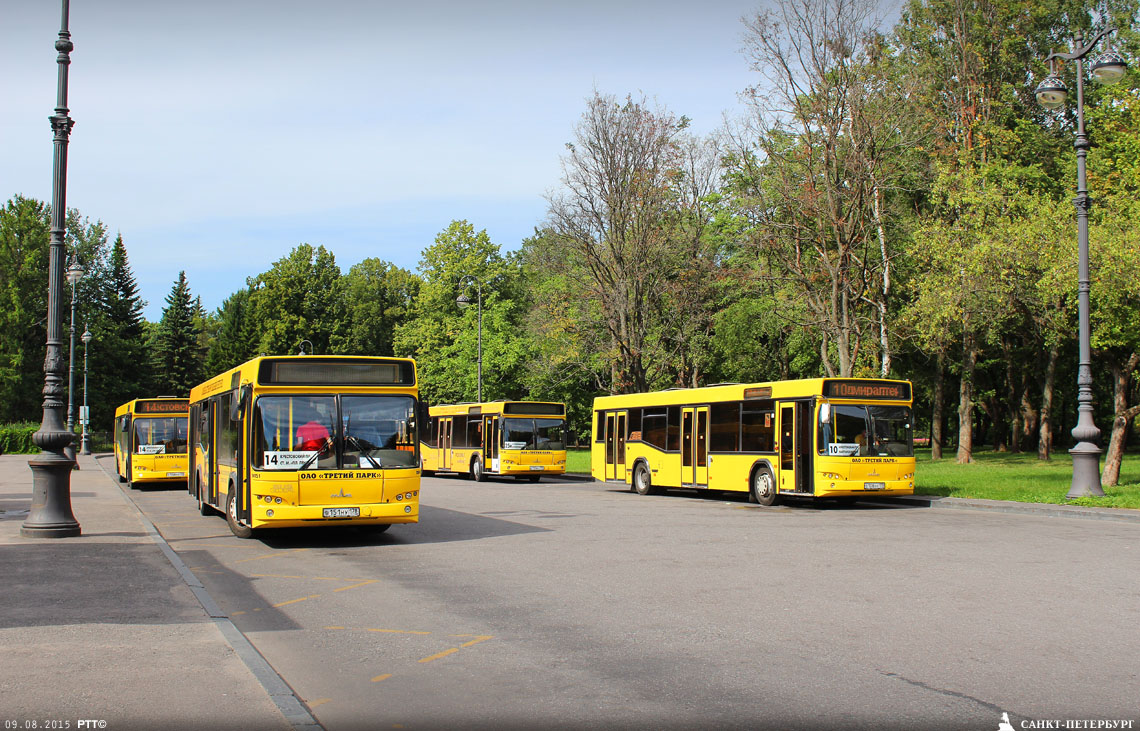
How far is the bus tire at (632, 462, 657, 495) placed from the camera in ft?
94.1

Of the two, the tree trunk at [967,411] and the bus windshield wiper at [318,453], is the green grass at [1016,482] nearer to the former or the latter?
the tree trunk at [967,411]

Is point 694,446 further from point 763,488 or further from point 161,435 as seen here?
point 161,435

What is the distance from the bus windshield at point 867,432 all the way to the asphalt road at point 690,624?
17.1 ft

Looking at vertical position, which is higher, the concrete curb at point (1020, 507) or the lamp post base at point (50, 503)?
the lamp post base at point (50, 503)

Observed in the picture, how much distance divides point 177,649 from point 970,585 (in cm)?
770

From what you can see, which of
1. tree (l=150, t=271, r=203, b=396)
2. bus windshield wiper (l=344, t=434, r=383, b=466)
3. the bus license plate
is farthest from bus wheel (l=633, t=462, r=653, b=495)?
tree (l=150, t=271, r=203, b=396)

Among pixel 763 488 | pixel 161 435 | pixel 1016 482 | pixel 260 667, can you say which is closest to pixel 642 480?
pixel 763 488

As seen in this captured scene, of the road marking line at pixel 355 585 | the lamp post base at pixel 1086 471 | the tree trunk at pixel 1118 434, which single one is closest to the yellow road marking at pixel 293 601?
the road marking line at pixel 355 585

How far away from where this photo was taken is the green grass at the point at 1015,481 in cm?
2147

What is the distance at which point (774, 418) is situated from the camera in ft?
76.4

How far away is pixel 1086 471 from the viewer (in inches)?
826

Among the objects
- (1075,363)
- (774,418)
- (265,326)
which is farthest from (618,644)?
(265,326)

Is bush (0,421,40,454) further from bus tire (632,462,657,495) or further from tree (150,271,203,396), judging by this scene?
bus tire (632,462,657,495)

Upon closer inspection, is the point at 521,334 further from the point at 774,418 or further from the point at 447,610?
the point at 447,610
